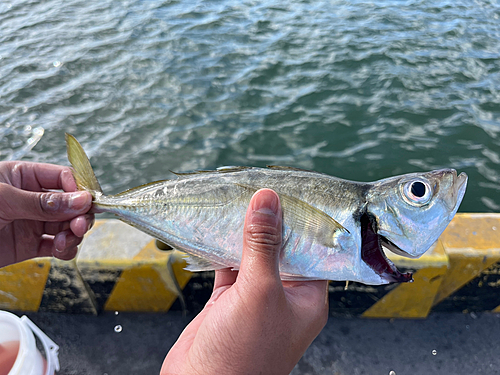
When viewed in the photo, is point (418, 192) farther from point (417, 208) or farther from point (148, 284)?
point (148, 284)

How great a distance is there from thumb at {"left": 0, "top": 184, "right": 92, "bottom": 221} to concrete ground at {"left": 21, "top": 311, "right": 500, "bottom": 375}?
1.52 metres

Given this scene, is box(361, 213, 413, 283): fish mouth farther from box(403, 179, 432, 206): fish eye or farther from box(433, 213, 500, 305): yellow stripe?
box(433, 213, 500, 305): yellow stripe

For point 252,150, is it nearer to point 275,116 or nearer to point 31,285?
point 275,116

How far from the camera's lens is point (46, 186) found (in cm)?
278

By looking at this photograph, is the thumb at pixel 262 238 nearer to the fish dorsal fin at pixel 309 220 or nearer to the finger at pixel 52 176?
the fish dorsal fin at pixel 309 220

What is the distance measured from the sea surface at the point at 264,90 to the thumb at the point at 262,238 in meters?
3.71

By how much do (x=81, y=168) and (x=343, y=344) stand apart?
104 inches

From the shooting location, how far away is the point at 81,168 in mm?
2131

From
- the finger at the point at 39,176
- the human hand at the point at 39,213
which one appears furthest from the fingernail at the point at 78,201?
the finger at the point at 39,176

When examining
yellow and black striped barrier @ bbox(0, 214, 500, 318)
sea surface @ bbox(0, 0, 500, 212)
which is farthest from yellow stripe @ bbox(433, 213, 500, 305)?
sea surface @ bbox(0, 0, 500, 212)

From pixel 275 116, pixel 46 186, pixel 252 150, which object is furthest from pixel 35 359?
pixel 275 116

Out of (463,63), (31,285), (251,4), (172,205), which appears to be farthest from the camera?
(251,4)

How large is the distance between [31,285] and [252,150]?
3.57 meters

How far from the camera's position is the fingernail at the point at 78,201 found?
2.06 metres
